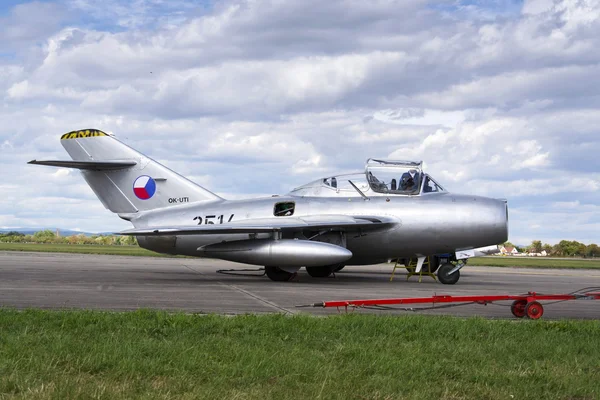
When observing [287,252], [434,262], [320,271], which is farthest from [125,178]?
[434,262]

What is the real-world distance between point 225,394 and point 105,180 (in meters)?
17.1

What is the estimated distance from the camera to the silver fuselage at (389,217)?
17.9m

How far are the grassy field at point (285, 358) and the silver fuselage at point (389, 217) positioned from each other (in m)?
9.56

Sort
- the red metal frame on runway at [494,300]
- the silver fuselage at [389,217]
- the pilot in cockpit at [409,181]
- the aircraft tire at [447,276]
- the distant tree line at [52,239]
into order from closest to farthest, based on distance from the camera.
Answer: the red metal frame on runway at [494,300] < the silver fuselage at [389,217] < the pilot in cockpit at [409,181] < the aircraft tire at [447,276] < the distant tree line at [52,239]

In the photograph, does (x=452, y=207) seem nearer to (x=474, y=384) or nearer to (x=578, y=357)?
(x=578, y=357)

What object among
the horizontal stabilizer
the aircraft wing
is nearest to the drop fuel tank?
the aircraft wing

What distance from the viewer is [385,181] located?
18938mm

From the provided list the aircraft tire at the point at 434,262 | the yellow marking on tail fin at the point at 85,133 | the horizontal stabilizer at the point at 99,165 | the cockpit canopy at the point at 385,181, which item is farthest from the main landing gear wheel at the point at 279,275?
the yellow marking on tail fin at the point at 85,133

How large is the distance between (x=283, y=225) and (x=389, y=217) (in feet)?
9.70

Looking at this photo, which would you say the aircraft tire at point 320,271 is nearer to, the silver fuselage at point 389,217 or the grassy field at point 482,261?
the silver fuselage at point 389,217

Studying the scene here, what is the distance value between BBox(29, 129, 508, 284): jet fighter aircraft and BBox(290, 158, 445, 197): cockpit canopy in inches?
1.1

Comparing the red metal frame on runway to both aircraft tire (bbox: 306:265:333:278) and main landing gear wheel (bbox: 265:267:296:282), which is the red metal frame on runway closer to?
main landing gear wheel (bbox: 265:267:296:282)

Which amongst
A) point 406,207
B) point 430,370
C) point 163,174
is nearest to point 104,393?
point 430,370

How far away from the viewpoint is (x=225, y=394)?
4820 mm
